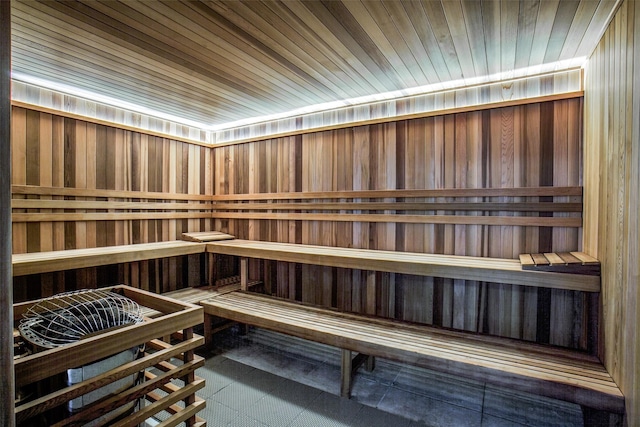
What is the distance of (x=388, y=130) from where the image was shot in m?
3.25

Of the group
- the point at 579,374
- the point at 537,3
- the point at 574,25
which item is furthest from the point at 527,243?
the point at 537,3

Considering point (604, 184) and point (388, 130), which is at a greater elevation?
point (388, 130)

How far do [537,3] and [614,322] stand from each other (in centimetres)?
180

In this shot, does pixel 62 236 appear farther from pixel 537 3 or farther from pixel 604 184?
pixel 604 184

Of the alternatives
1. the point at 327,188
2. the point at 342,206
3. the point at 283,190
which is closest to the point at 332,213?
the point at 342,206

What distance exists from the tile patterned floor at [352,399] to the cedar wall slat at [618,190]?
0.83 metres

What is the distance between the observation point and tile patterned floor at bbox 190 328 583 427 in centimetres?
234

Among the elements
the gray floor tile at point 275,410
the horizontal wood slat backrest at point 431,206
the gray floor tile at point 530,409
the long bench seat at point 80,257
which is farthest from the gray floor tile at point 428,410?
the long bench seat at point 80,257

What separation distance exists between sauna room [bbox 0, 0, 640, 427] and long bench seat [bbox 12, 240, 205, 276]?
0.02m

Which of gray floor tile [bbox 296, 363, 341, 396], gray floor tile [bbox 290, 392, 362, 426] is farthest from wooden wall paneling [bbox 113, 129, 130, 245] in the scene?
gray floor tile [bbox 290, 392, 362, 426]

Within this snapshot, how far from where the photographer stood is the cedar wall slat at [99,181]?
285 centimetres

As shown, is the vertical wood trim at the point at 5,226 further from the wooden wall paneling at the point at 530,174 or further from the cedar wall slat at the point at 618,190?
the wooden wall paneling at the point at 530,174

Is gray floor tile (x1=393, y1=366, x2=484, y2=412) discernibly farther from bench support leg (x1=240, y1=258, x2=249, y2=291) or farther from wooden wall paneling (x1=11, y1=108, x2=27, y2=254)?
wooden wall paneling (x1=11, y1=108, x2=27, y2=254)

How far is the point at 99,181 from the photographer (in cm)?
335
